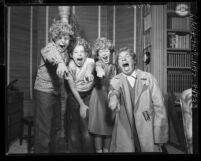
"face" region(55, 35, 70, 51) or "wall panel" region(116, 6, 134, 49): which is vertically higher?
"wall panel" region(116, 6, 134, 49)

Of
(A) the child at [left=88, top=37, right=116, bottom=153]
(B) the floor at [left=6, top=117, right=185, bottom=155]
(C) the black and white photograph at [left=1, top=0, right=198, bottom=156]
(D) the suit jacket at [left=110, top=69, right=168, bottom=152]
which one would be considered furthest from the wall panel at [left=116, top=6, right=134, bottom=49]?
(B) the floor at [left=6, top=117, right=185, bottom=155]

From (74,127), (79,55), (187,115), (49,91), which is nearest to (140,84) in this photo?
(187,115)

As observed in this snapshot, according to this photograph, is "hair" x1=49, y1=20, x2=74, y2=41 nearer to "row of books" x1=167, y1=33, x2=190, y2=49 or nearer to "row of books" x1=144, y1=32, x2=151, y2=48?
"row of books" x1=144, y1=32, x2=151, y2=48

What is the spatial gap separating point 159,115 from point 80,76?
0.84 m

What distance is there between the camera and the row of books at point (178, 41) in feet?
8.58

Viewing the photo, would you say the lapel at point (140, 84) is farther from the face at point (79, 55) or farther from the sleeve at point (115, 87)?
the face at point (79, 55)

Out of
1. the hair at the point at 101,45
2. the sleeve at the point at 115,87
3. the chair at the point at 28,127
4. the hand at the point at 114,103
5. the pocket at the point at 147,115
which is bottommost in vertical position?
the chair at the point at 28,127

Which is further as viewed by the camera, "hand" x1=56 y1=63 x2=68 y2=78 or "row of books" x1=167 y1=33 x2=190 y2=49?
"row of books" x1=167 y1=33 x2=190 y2=49

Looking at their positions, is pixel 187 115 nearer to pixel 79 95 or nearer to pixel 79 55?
pixel 79 95

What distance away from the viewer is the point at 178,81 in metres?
2.59

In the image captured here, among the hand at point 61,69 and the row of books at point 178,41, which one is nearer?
the hand at point 61,69

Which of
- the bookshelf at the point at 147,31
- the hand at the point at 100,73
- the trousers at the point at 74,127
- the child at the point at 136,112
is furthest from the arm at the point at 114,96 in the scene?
the bookshelf at the point at 147,31

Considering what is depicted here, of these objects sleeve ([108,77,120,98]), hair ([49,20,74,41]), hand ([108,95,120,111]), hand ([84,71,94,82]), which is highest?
hair ([49,20,74,41])

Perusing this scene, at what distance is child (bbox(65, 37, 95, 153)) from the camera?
254 centimetres
